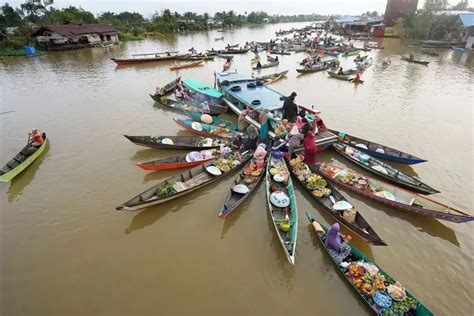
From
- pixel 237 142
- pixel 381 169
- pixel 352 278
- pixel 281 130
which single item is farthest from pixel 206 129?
pixel 352 278

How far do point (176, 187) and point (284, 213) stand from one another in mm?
4277

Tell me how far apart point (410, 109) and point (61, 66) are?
37613 millimetres

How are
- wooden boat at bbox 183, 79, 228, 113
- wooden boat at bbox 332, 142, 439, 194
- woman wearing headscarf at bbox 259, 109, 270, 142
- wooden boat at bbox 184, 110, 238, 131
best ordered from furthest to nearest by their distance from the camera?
wooden boat at bbox 183, 79, 228, 113, wooden boat at bbox 184, 110, 238, 131, woman wearing headscarf at bbox 259, 109, 270, 142, wooden boat at bbox 332, 142, 439, 194

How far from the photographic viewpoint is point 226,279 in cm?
721

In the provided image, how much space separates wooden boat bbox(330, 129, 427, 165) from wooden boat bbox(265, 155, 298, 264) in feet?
14.5

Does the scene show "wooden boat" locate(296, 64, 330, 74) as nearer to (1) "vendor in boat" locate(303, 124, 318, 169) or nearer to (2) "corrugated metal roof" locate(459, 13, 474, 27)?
(1) "vendor in boat" locate(303, 124, 318, 169)

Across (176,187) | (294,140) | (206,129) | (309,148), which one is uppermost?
(294,140)

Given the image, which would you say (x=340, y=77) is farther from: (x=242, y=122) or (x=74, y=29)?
(x=74, y=29)

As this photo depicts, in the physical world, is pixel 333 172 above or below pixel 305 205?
above

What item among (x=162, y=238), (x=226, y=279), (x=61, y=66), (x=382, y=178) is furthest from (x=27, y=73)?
(x=382, y=178)

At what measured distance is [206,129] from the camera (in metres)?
14.6

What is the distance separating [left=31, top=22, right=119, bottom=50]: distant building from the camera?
137 ft

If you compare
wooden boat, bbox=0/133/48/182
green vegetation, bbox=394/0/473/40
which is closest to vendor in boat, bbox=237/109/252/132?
wooden boat, bbox=0/133/48/182

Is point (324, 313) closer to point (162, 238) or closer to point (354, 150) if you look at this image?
point (162, 238)
